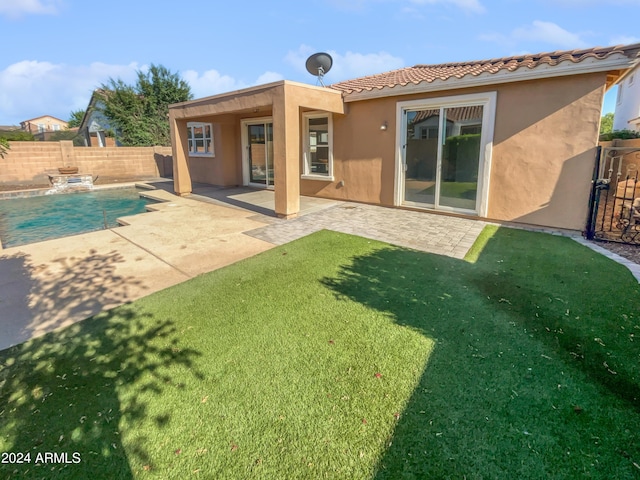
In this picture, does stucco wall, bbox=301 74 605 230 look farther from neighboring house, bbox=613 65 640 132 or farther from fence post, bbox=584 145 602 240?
neighboring house, bbox=613 65 640 132

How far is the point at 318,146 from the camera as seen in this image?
495 inches

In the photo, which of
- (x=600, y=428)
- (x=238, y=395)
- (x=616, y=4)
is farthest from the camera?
(x=616, y=4)

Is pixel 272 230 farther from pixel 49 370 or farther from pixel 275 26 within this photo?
pixel 275 26

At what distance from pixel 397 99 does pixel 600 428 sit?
9396mm

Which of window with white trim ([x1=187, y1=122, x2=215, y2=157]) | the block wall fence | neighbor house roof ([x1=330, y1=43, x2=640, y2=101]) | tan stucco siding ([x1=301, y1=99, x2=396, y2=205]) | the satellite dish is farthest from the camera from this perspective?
the block wall fence

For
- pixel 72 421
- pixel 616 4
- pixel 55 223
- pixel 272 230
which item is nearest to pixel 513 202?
pixel 272 230

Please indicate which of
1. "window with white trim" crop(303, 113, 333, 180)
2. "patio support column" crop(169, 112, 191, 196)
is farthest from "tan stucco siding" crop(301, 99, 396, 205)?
"patio support column" crop(169, 112, 191, 196)

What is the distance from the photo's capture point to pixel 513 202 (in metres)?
8.73

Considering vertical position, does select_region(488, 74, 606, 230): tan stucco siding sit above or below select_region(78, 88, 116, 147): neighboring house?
below

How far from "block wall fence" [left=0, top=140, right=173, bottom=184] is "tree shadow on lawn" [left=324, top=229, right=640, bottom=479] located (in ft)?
63.7

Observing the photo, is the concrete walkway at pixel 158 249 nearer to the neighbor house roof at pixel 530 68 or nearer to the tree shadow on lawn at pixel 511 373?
the tree shadow on lawn at pixel 511 373

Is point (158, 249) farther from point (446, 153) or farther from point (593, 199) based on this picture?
point (593, 199)

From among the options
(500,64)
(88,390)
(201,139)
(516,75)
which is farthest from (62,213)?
(500,64)

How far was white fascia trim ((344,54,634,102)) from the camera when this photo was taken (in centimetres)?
687
